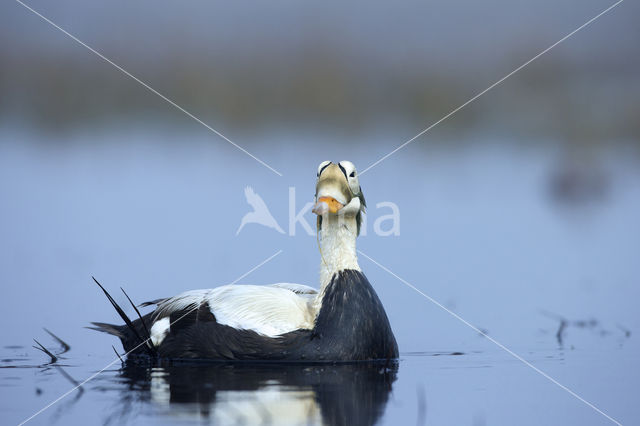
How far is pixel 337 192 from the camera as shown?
8273 millimetres

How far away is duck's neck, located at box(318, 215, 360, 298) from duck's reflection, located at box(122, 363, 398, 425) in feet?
2.84

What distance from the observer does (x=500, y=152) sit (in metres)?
19.5

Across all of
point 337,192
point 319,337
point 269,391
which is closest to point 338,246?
point 337,192

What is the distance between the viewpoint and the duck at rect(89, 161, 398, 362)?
8023 mm

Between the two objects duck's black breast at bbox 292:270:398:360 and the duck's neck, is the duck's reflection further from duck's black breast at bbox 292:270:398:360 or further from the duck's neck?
the duck's neck

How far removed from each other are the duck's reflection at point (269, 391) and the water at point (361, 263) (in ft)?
0.07

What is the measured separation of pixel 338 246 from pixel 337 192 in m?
0.46

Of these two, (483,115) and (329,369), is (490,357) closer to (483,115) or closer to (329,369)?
(329,369)

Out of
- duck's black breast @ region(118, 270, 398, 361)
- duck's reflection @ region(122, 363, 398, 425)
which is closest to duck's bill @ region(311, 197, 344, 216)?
duck's black breast @ region(118, 270, 398, 361)

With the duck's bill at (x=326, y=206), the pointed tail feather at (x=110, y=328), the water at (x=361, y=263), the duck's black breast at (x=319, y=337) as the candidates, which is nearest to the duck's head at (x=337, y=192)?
the duck's bill at (x=326, y=206)

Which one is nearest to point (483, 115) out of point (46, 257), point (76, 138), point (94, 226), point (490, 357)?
point (76, 138)

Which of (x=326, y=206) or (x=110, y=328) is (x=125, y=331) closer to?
(x=110, y=328)

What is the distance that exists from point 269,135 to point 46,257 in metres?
8.16

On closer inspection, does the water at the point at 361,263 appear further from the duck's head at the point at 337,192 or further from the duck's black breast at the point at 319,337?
the duck's head at the point at 337,192
